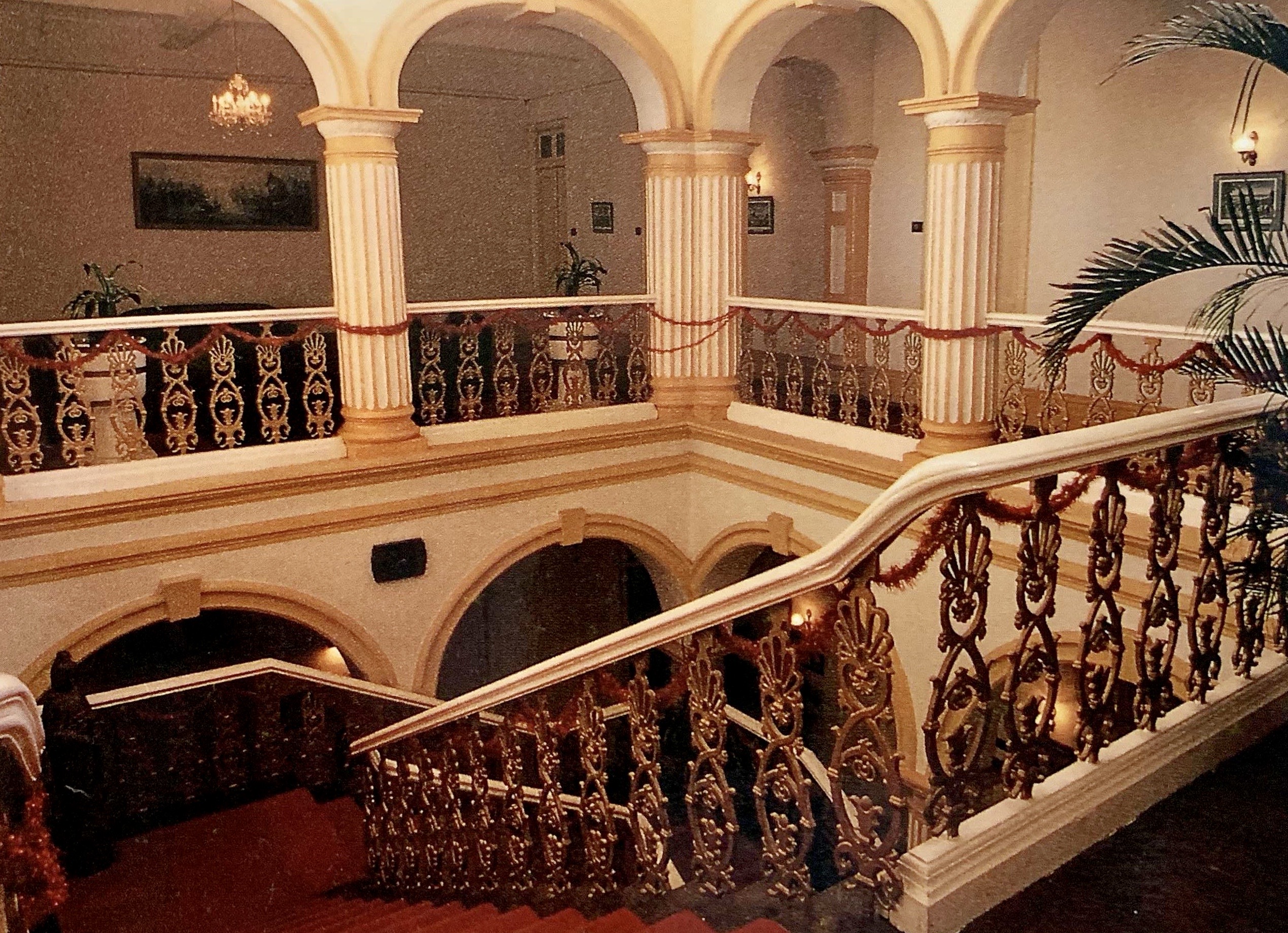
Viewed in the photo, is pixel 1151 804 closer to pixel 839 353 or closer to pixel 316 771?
pixel 316 771

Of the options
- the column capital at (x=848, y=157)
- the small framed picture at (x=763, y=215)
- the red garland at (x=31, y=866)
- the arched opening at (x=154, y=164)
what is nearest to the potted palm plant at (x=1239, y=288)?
the red garland at (x=31, y=866)

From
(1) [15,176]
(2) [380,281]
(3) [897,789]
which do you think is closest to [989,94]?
(2) [380,281]

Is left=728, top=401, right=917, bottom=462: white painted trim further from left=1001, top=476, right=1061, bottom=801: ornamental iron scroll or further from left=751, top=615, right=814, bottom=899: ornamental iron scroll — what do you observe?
left=751, top=615, right=814, bottom=899: ornamental iron scroll

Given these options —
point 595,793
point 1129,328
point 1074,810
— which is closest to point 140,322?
point 595,793

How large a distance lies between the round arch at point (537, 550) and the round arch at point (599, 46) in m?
3.19

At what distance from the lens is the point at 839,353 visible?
12.1 meters

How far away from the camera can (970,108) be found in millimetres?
6812

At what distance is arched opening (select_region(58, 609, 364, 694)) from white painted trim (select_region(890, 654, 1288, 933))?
8.25m

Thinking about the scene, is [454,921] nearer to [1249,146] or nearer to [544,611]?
[1249,146]

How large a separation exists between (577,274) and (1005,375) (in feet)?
13.5

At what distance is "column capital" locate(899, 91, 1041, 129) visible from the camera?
680 cm

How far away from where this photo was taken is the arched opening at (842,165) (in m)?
11.1

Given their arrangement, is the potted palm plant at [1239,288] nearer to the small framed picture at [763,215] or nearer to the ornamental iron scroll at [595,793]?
the ornamental iron scroll at [595,793]

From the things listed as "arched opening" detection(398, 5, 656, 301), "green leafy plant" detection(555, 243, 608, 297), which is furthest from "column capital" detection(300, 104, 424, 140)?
"arched opening" detection(398, 5, 656, 301)
